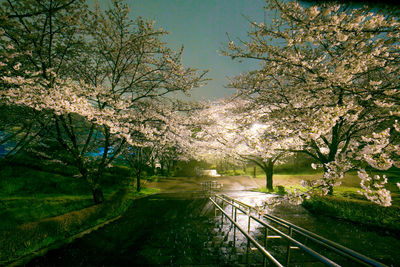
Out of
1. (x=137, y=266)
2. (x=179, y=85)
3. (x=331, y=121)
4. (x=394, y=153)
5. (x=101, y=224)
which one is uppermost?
(x=179, y=85)

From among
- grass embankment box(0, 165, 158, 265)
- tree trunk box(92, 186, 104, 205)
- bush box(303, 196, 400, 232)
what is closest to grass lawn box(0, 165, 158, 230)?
grass embankment box(0, 165, 158, 265)

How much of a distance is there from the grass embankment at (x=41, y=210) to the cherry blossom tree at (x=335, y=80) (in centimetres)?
849

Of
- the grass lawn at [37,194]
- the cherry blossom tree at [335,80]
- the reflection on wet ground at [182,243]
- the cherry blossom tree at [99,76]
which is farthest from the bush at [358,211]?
the grass lawn at [37,194]

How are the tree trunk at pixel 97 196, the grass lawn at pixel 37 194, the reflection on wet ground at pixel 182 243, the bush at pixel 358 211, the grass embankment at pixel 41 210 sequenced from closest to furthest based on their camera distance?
the reflection on wet ground at pixel 182 243 < the grass embankment at pixel 41 210 < the bush at pixel 358 211 < the grass lawn at pixel 37 194 < the tree trunk at pixel 97 196

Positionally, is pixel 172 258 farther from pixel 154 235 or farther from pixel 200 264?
pixel 154 235

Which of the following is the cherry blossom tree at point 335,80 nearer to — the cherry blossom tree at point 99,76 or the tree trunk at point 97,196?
the cherry blossom tree at point 99,76

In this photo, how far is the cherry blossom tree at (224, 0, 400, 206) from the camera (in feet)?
10.4

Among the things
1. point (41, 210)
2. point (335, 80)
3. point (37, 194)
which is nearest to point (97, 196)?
point (41, 210)

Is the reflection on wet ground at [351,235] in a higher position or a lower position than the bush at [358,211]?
lower

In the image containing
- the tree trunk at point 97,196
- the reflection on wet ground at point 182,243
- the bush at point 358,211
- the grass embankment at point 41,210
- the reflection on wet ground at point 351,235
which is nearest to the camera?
the reflection on wet ground at point 182,243

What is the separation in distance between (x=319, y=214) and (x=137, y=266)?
10.0m

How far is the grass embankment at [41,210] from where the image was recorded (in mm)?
5289

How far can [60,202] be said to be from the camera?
1020 centimetres

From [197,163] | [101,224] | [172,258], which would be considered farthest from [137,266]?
[197,163]
